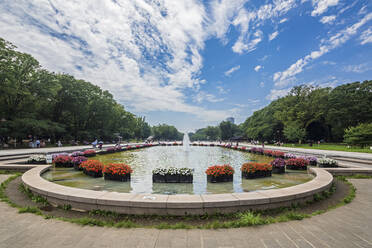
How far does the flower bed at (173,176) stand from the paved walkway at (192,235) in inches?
188

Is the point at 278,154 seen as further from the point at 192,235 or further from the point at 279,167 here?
the point at 192,235

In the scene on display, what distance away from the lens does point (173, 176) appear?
30.1 ft

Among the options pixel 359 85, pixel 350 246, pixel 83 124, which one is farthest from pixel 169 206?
pixel 359 85

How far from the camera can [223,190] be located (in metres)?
7.64

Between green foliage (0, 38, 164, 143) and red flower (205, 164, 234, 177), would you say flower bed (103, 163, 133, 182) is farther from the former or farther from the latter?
green foliage (0, 38, 164, 143)

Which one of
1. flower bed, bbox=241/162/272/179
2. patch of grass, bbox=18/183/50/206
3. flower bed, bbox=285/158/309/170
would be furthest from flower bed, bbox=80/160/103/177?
flower bed, bbox=285/158/309/170

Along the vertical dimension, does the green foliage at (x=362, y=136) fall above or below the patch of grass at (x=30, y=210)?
above

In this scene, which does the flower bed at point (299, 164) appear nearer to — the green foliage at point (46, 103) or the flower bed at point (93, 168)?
the flower bed at point (93, 168)

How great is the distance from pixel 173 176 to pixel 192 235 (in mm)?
5084

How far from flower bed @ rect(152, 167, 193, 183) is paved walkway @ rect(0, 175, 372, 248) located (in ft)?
15.7

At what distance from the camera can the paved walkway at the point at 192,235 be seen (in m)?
3.79

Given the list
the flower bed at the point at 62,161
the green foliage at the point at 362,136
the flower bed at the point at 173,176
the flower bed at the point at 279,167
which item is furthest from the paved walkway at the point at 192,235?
the green foliage at the point at 362,136

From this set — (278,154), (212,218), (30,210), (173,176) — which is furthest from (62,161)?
(278,154)

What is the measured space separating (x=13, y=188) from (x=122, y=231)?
7.32m
